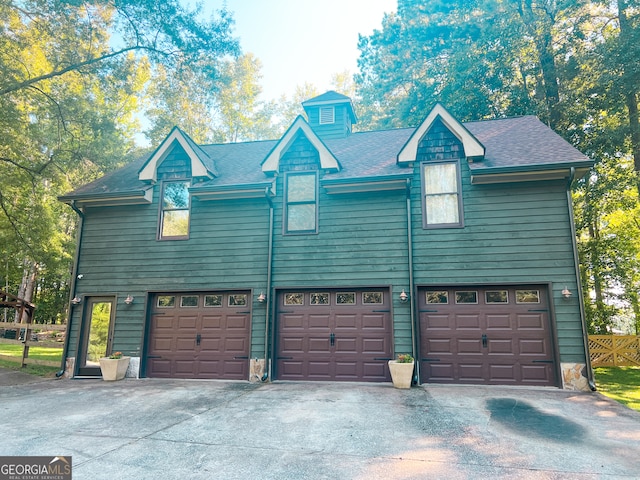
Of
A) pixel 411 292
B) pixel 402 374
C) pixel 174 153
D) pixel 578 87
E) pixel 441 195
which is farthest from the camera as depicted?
pixel 578 87

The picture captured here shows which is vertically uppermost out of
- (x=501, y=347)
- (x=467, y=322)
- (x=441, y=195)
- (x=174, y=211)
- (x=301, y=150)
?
(x=301, y=150)

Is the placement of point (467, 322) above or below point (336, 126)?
below

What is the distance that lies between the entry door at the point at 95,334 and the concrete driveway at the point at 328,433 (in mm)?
1861

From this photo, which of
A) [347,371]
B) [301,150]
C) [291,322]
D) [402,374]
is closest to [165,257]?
[291,322]

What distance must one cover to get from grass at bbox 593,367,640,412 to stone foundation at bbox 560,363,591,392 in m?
0.44

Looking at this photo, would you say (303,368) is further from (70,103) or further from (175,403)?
(70,103)

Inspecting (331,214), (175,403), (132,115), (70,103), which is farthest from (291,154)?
(132,115)

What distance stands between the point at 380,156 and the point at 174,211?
19.0 ft

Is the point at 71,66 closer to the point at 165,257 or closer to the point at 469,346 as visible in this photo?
the point at 165,257

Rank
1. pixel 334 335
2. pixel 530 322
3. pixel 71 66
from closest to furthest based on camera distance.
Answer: pixel 530 322
pixel 334 335
pixel 71 66

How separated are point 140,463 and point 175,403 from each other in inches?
114

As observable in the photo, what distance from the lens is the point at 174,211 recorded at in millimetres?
10078

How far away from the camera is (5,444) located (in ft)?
14.6

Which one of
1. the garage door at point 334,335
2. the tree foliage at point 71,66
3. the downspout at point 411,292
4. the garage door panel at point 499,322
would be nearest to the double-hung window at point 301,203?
the garage door at point 334,335
